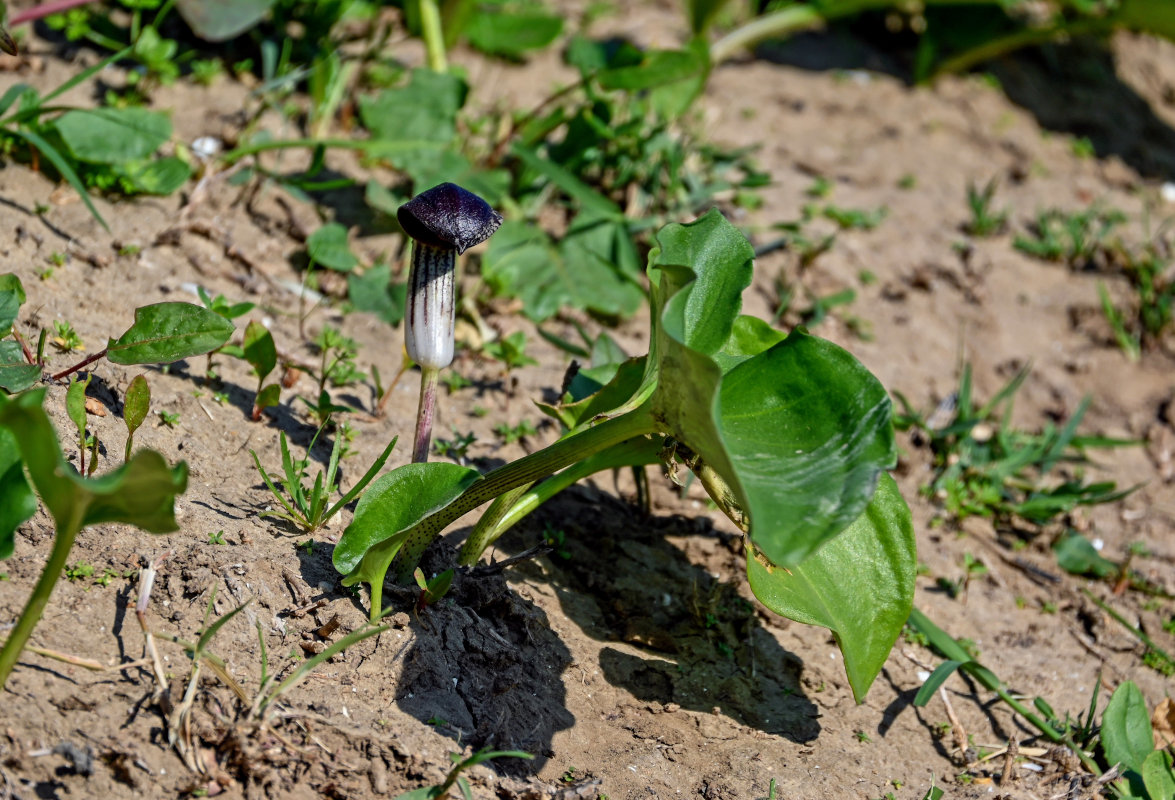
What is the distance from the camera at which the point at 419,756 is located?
1.71m

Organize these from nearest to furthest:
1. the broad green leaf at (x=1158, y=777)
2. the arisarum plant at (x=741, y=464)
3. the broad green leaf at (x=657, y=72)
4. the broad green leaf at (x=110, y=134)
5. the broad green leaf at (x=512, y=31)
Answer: the arisarum plant at (x=741, y=464), the broad green leaf at (x=1158, y=777), the broad green leaf at (x=110, y=134), the broad green leaf at (x=657, y=72), the broad green leaf at (x=512, y=31)

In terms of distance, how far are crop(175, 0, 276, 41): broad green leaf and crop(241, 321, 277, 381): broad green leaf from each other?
137 cm

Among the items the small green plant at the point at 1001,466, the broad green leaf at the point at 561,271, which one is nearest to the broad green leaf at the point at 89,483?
the broad green leaf at the point at 561,271

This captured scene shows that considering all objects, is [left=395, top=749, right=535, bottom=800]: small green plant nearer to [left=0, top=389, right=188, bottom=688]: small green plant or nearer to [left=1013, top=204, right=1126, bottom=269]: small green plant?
[left=0, top=389, right=188, bottom=688]: small green plant

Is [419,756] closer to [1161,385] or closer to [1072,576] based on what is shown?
[1072,576]

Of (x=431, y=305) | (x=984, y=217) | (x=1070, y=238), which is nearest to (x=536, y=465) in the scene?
(x=431, y=305)

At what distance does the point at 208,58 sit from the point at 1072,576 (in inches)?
130

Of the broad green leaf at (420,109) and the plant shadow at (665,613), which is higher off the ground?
the broad green leaf at (420,109)

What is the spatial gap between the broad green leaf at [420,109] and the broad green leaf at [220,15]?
17.0 inches

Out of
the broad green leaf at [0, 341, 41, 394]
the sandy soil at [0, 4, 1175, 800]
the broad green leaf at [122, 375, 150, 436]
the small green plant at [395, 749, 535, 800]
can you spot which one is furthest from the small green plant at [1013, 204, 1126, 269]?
the broad green leaf at [0, 341, 41, 394]

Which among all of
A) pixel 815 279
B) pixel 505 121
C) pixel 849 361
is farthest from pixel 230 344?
pixel 815 279

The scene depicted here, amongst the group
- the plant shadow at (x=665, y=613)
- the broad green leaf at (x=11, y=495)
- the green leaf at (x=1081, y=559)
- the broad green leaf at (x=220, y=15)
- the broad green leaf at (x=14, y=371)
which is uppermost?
the broad green leaf at (x=220, y=15)

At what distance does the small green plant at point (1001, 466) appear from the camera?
2.92m

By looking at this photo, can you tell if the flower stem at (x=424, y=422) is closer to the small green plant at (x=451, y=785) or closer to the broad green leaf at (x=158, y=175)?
the small green plant at (x=451, y=785)
